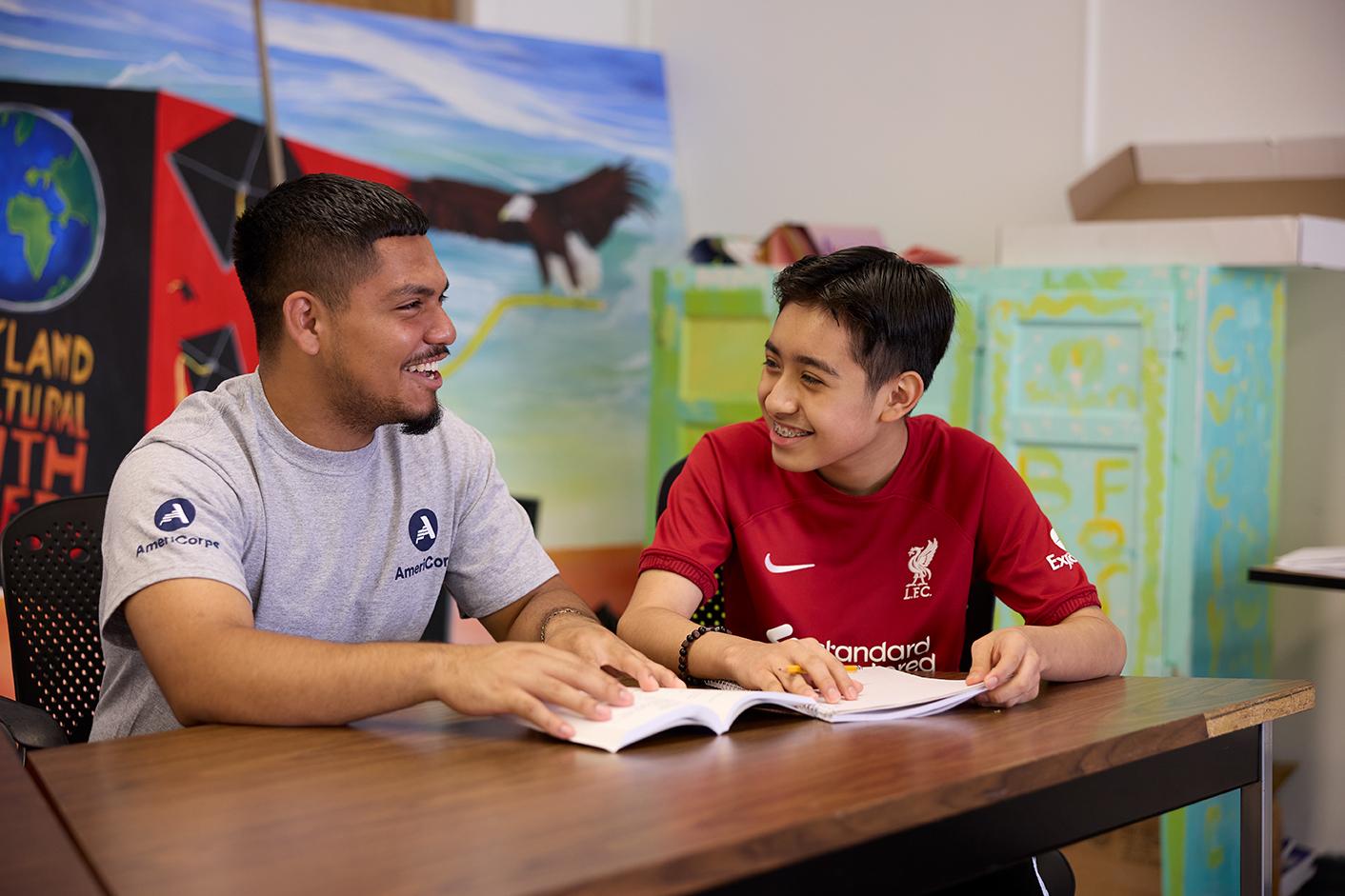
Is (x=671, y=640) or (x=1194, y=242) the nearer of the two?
(x=671, y=640)

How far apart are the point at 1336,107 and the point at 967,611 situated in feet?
6.44

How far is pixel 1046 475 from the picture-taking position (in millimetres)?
3068

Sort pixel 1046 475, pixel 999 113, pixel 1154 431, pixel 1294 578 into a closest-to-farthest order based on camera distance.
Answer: pixel 1294 578 → pixel 1154 431 → pixel 1046 475 → pixel 999 113

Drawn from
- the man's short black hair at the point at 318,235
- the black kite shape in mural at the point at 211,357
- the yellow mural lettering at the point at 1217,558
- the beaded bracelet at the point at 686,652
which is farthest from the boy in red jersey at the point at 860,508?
the black kite shape in mural at the point at 211,357

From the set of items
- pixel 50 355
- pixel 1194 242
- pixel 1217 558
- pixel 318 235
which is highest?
pixel 1194 242

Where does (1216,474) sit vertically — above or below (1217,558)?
above

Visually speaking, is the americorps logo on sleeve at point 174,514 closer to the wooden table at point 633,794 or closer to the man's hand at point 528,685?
the wooden table at point 633,794

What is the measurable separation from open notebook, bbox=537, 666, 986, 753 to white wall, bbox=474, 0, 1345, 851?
2052mm

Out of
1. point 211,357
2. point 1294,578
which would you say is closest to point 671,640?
point 1294,578

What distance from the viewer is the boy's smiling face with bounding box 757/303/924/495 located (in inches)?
71.2

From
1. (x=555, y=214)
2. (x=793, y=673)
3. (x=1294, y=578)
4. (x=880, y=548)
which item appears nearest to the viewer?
(x=793, y=673)

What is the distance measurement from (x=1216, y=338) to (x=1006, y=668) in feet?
5.58

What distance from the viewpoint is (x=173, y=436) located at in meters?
1.63

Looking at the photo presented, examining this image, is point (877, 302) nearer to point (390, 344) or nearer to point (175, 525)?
point (390, 344)
